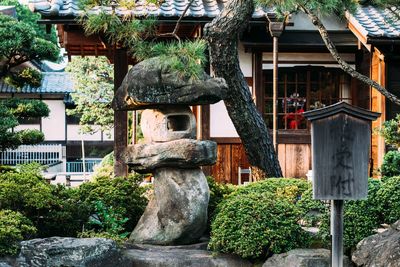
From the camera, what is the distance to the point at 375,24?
44.1 ft

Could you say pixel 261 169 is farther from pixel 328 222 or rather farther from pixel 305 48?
pixel 305 48

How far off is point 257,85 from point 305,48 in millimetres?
1316

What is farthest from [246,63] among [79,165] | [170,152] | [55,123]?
[55,123]

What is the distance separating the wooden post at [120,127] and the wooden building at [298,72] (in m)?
0.03

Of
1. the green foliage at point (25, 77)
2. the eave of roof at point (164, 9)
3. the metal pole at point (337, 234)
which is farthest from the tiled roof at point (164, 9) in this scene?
the metal pole at point (337, 234)

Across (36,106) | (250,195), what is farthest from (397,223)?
(36,106)

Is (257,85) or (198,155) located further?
(257,85)

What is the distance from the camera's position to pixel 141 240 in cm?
796

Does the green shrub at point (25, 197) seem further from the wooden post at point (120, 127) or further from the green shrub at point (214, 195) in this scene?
the wooden post at point (120, 127)

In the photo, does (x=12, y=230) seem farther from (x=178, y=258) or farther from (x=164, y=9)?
(x=164, y=9)

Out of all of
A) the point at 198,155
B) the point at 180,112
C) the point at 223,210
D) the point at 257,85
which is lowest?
the point at 223,210

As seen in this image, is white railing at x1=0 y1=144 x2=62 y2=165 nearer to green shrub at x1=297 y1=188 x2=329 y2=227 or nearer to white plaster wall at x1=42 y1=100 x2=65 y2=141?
white plaster wall at x1=42 y1=100 x2=65 y2=141

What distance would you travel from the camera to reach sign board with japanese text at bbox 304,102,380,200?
592 cm

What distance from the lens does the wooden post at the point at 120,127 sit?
1234cm
